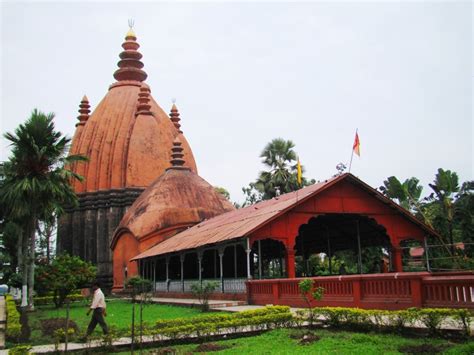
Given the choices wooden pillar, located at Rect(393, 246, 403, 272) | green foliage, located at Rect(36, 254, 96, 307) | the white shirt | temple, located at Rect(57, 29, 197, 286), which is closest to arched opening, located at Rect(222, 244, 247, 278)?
green foliage, located at Rect(36, 254, 96, 307)

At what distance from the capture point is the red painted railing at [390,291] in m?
10.1

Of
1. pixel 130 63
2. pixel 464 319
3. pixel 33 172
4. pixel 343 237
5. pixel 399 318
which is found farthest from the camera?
pixel 130 63

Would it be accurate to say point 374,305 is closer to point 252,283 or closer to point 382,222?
point 252,283

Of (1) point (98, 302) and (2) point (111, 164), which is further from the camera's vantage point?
(2) point (111, 164)

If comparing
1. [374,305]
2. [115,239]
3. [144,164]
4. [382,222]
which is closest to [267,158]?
[144,164]

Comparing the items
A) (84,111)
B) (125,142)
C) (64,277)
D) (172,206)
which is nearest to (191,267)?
(172,206)

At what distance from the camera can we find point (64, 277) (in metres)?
24.3

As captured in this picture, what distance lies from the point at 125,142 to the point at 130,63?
987 centimetres

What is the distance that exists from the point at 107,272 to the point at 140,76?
19085 millimetres

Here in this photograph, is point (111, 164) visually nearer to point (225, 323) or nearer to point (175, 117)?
point (175, 117)

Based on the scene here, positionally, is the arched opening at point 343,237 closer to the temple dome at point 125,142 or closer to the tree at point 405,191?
the tree at point 405,191

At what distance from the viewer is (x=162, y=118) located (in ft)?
151

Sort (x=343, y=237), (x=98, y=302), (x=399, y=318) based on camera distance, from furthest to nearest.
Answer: (x=343, y=237) < (x=98, y=302) < (x=399, y=318)

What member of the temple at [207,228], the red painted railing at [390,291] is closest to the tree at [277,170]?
the temple at [207,228]
